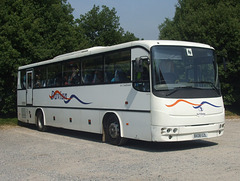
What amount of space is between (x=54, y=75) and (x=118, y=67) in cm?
513

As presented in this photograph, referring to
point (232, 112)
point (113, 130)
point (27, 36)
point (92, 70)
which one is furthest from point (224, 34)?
point (113, 130)

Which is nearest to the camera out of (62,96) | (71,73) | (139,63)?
(139,63)

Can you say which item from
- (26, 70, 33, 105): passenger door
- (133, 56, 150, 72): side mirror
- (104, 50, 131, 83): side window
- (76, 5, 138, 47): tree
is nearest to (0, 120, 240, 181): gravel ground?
(104, 50, 131, 83): side window

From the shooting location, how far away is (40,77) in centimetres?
1734

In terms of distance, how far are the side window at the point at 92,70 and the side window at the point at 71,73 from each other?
462 mm

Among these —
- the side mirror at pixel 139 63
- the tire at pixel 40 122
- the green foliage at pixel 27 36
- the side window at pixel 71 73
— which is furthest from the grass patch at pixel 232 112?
the side mirror at pixel 139 63

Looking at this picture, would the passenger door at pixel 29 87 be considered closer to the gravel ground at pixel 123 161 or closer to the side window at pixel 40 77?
the side window at pixel 40 77

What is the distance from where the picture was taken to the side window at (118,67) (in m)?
11.2

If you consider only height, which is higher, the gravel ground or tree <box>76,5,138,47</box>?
tree <box>76,5,138,47</box>

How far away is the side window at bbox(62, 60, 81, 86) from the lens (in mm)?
14023

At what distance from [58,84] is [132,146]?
210 inches

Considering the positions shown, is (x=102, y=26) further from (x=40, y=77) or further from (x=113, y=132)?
(x=113, y=132)

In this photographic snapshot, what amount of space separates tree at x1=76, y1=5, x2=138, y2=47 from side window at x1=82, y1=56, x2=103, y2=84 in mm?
33704

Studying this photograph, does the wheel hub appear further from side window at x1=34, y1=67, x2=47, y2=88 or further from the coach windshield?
side window at x1=34, y1=67, x2=47, y2=88
